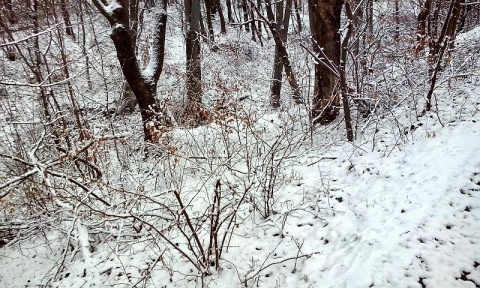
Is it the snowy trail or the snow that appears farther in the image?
the snow

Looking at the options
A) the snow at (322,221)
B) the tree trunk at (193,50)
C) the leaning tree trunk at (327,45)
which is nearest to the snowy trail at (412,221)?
the snow at (322,221)

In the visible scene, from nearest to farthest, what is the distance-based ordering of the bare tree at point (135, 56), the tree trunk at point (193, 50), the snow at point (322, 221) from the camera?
the snow at point (322, 221)
the bare tree at point (135, 56)
the tree trunk at point (193, 50)

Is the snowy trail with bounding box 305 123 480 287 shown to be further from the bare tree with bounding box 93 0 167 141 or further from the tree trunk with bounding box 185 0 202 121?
the tree trunk with bounding box 185 0 202 121

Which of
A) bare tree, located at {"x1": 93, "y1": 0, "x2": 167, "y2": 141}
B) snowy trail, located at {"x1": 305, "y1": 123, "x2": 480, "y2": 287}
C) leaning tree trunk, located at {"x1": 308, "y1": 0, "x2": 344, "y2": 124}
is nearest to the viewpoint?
snowy trail, located at {"x1": 305, "y1": 123, "x2": 480, "y2": 287}

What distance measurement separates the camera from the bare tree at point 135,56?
6.56m

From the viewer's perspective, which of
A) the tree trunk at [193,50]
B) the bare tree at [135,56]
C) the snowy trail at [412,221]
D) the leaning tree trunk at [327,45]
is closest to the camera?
the snowy trail at [412,221]

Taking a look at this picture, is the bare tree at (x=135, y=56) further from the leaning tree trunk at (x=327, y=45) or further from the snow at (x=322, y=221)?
the leaning tree trunk at (x=327, y=45)

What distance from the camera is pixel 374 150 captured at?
16.2 ft

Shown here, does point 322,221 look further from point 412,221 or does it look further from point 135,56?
point 135,56

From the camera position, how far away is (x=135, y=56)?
22.9ft

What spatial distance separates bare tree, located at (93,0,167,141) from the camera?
6559 millimetres

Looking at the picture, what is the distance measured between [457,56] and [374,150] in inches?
153

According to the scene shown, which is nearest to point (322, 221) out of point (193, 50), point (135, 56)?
point (135, 56)

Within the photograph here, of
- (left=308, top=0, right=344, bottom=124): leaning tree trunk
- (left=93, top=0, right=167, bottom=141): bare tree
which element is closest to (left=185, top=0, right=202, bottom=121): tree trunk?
(left=93, top=0, right=167, bottom=141): bare tree
